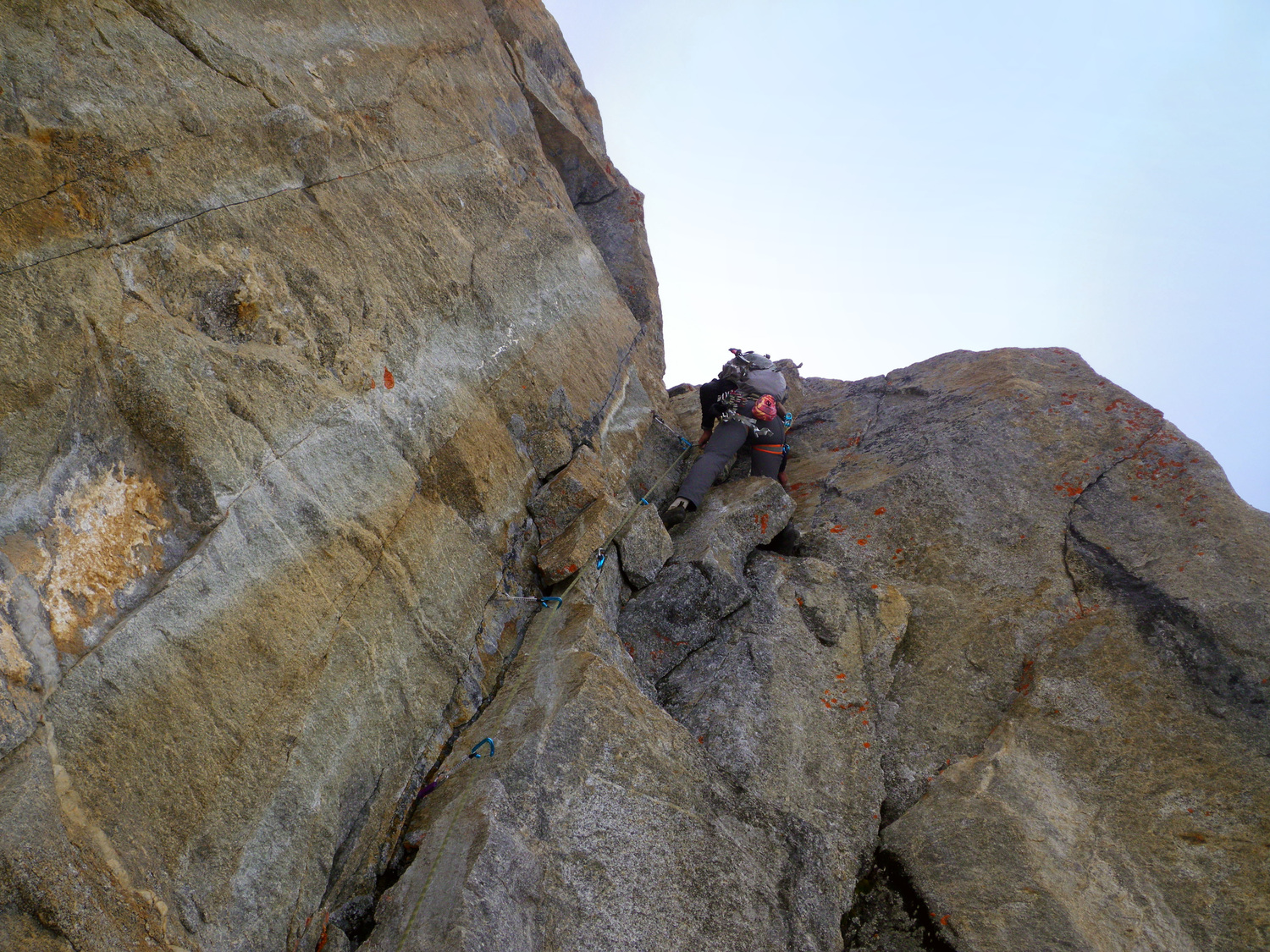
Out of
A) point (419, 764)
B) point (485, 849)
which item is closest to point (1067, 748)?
point (485, 849)

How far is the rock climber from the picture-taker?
8789mm

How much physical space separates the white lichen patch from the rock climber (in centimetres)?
554

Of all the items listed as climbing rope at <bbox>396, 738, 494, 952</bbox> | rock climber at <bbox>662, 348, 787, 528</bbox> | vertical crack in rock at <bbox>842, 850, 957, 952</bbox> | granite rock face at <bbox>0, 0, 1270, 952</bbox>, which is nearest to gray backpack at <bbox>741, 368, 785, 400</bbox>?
rock climber at <bbox>662, 348, 787, 528</bbox>

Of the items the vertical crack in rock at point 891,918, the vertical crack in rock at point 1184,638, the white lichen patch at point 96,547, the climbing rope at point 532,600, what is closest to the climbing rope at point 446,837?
the climbing rope at point 532,600

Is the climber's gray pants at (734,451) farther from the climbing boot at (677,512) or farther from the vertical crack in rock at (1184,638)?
the vertical crack in rock at (1184,638)

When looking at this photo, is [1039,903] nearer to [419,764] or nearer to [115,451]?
[419,764]

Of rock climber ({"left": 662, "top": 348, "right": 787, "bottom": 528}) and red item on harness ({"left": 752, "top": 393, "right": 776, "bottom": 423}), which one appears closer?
rock climber ({"left": 662, "top": 348, "right": 787, "bottom": 528})

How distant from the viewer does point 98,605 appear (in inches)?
147

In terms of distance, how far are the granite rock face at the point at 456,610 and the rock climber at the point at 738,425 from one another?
60cm

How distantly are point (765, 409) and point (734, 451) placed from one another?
751 mm

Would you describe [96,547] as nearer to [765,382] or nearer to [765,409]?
[765,409]

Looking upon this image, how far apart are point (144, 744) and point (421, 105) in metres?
6.21

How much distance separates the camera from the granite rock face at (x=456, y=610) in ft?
12.4

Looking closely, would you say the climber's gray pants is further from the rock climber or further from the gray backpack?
the gray backpack
